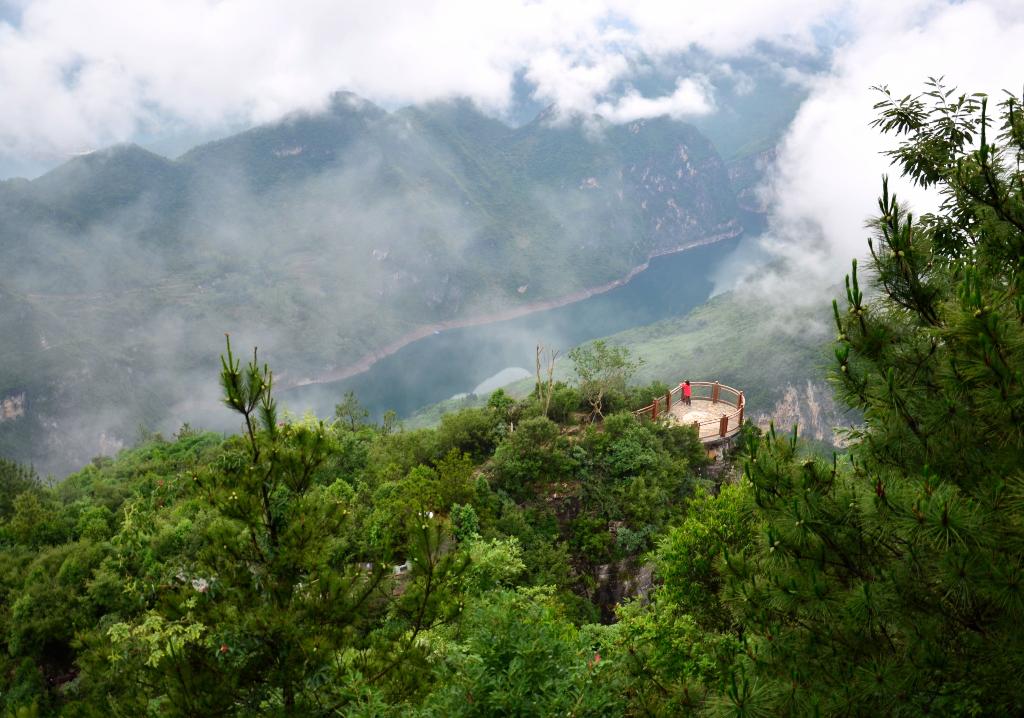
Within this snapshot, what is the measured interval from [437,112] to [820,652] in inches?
7563

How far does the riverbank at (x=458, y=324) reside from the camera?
9779cm

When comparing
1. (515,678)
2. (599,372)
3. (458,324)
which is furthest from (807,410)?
(458,324)

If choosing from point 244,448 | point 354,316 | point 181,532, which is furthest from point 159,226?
point 244,448

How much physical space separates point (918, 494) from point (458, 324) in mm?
118554

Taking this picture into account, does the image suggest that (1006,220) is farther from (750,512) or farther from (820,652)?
(820,652)

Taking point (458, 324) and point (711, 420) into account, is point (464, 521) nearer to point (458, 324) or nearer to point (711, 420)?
point (711, 420)

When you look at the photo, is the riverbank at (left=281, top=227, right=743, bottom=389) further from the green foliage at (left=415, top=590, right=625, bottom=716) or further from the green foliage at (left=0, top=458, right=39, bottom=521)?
the green foliage at (left=415, top=590, right=625, bottom=716)

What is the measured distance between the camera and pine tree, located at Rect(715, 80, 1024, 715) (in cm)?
310

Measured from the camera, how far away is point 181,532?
48.8 feet

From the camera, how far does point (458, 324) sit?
120750 mm

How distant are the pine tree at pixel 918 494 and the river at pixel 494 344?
3102 inches

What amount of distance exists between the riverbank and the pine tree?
9498cm

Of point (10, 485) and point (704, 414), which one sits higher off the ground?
point (10, 485)

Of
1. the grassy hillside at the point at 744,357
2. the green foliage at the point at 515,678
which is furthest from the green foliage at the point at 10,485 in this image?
the grassy hillside at the point at 744,357
